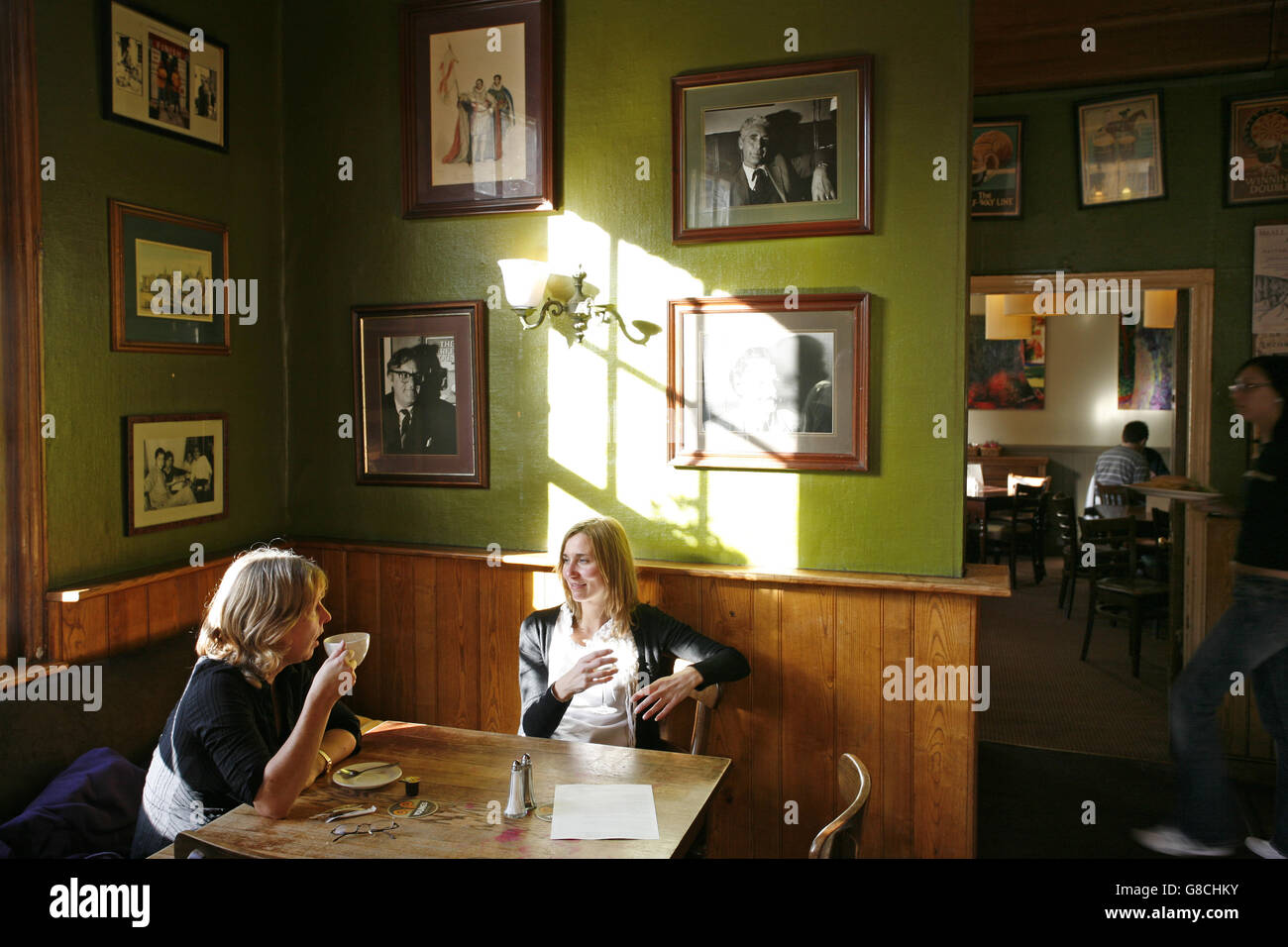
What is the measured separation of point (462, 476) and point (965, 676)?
2.14m

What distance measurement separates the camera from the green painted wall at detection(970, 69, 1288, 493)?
5.25 metres

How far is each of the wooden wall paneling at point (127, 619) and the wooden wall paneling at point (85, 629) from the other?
26 mm

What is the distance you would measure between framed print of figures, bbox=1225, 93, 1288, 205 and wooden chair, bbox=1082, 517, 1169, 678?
6.95ft

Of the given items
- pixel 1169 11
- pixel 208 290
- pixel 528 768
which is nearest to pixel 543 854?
pixel 528 768

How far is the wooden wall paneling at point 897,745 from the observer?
3.25 meters

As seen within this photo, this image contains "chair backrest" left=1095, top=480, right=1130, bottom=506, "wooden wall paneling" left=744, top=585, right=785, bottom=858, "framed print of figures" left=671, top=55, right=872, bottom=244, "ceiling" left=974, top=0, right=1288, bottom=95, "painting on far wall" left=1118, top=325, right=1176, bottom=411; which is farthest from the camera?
"painting on far wall" left=1118, top=325, right=1176, bottom=411

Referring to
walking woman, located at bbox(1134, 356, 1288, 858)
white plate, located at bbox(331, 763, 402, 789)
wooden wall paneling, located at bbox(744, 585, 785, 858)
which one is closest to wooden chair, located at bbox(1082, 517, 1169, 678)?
walking woman, located at bbox(1134, 356, 1288, 858)

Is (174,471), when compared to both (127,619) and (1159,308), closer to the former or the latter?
(127,619)

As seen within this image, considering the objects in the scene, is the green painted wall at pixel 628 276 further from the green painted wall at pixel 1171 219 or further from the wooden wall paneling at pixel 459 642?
the green painted wall at pixel 1171 219

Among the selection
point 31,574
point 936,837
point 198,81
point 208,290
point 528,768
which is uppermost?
point 198,81

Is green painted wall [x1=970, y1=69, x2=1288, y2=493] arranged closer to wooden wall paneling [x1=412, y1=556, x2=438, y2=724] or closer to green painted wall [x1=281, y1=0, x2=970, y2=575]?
green painted wall [x1=281, y1=0, x2=970, y2=575]

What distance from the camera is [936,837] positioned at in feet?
10.6
